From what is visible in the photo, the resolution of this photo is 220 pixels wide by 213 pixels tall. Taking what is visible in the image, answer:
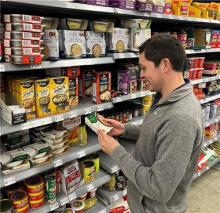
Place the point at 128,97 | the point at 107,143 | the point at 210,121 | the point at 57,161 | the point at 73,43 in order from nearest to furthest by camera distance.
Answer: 1. the point at 107,143
2. the point at 73,43
3. the point at 57,161
4. the point at 128,97
5. the point at 210,121

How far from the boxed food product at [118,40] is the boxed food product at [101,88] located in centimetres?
21

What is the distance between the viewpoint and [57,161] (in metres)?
1.86

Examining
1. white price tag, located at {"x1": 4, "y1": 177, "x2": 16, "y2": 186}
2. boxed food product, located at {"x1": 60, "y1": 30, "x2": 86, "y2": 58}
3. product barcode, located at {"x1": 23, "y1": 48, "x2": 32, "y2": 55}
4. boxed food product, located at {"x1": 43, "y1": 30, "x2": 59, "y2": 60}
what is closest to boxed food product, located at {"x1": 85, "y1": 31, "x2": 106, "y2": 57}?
boxed food product, located at {"x1": 60, "y1": 30, "x2": 86, "y2": 58}

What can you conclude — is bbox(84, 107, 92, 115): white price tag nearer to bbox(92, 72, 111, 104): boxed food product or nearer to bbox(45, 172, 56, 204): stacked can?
bbox(92, 72, 111, 104): boxed food product

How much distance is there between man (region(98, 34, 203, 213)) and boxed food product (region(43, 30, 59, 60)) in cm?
57

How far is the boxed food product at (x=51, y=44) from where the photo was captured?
5.37ft

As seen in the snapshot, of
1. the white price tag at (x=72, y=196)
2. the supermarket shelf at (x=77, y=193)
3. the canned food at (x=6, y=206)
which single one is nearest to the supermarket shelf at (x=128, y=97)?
the supermarket shelf at (x=77, y=193)

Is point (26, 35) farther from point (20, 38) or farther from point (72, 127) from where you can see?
point (72, 127)

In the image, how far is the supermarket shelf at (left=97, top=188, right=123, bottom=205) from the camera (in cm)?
240

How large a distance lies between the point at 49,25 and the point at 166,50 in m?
0.84

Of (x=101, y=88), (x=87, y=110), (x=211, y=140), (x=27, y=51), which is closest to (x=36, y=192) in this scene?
(x=87, y=110)

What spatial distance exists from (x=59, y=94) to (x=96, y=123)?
0.32 m

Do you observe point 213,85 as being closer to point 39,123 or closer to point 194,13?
point 194,13

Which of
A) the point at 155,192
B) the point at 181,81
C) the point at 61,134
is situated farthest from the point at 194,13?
the point at 155,192
